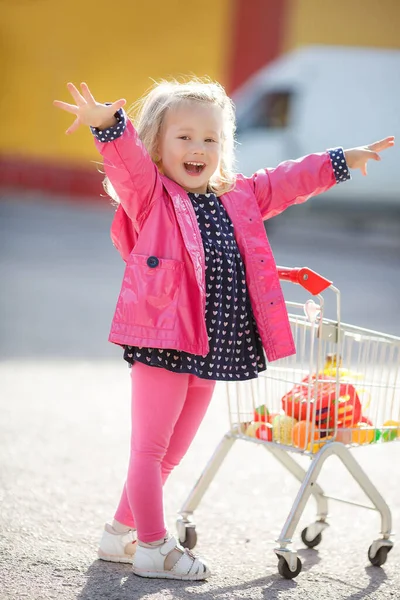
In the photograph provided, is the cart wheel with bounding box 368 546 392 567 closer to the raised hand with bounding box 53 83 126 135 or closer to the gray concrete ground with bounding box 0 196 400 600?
the gray concrete ground with bounding box 0 196 400 600

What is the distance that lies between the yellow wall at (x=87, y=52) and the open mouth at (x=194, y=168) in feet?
49.9

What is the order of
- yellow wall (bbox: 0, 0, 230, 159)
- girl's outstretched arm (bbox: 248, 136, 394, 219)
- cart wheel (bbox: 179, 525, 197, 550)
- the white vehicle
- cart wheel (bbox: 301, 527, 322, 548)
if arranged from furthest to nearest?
yellow wall (bbox: 0, 0, 230, 159), the white vehicle, cart wheel (bbox: 301, 527, 322, 548), cart wheel (bbox: 179, 525, 197, 550), girl's outstretched arm (bbox: 248, 136, 394, 219)

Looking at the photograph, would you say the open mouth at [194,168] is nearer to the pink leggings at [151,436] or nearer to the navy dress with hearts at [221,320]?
the navy dress with hearts at [221,320]

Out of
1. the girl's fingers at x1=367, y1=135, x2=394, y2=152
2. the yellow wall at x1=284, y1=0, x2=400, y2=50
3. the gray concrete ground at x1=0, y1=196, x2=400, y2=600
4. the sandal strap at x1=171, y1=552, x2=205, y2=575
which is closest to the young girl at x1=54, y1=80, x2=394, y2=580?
the sandal strap at x1=171, y1=552, x2=205, y2=575

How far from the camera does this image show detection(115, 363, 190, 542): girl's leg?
131 inches

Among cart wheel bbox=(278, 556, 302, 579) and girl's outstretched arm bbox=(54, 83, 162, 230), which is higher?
girl's outstretched arm bbox=(54, 83, 162, 230)

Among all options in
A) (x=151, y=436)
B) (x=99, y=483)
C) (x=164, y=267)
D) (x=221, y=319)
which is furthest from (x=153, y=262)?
(x=99, y=483)

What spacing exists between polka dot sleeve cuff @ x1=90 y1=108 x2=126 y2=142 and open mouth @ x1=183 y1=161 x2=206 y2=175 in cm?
38

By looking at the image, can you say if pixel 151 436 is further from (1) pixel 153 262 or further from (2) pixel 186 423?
(1) pixel 153 262

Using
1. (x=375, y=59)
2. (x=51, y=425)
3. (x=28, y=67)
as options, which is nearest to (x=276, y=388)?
(x=51, y=425)

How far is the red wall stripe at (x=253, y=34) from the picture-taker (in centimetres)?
1872

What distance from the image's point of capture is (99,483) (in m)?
4.59

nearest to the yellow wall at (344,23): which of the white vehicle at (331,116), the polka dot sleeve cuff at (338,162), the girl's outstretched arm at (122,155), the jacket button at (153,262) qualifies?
the white vehicle at (331,116)

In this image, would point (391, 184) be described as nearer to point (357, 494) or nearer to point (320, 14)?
point (320, 14)
